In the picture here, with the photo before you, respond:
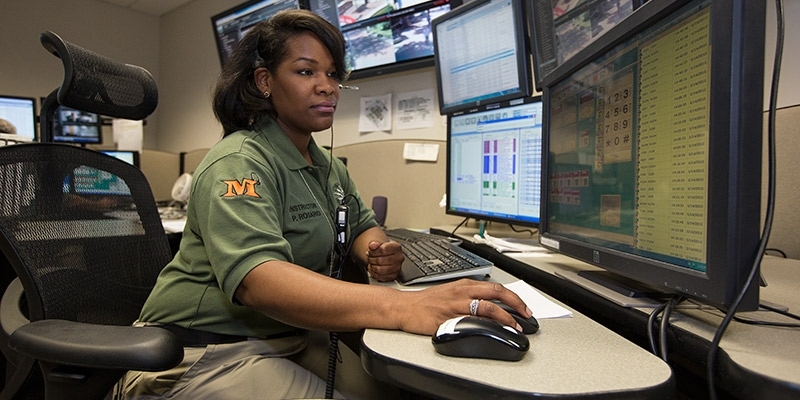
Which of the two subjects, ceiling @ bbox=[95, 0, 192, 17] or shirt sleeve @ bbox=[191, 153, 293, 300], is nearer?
shirt sleeve @ bbox=[191, 153, 293, 300]

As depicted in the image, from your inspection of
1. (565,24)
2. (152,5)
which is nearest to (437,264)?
(565,24)

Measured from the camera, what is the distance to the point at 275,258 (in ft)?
2.43

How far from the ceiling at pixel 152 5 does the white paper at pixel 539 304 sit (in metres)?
3.51

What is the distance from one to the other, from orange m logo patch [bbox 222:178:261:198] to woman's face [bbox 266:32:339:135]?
0.29 meters

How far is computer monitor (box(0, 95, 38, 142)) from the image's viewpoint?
2.47 m

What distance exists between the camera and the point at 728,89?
49 cm

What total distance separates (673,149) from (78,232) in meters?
1.05

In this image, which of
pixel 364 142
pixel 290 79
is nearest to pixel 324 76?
pixel 290 79

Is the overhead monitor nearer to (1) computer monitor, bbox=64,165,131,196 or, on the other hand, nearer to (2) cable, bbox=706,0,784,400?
(1) computer monitor, bbox=64,165,131,196

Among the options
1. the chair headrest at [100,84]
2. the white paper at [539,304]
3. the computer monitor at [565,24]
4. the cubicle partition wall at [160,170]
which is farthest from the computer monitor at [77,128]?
the white paper at [539,304]

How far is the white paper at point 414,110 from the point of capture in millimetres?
1979

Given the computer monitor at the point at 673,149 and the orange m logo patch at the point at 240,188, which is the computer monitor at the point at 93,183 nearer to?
the orange m logo patch at the point at 240,188

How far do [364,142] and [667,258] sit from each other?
170 centimetres

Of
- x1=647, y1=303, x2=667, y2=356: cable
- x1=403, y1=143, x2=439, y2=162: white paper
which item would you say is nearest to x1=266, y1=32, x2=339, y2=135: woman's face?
x1=647, y1=303, x2=667, y2=356: cable
